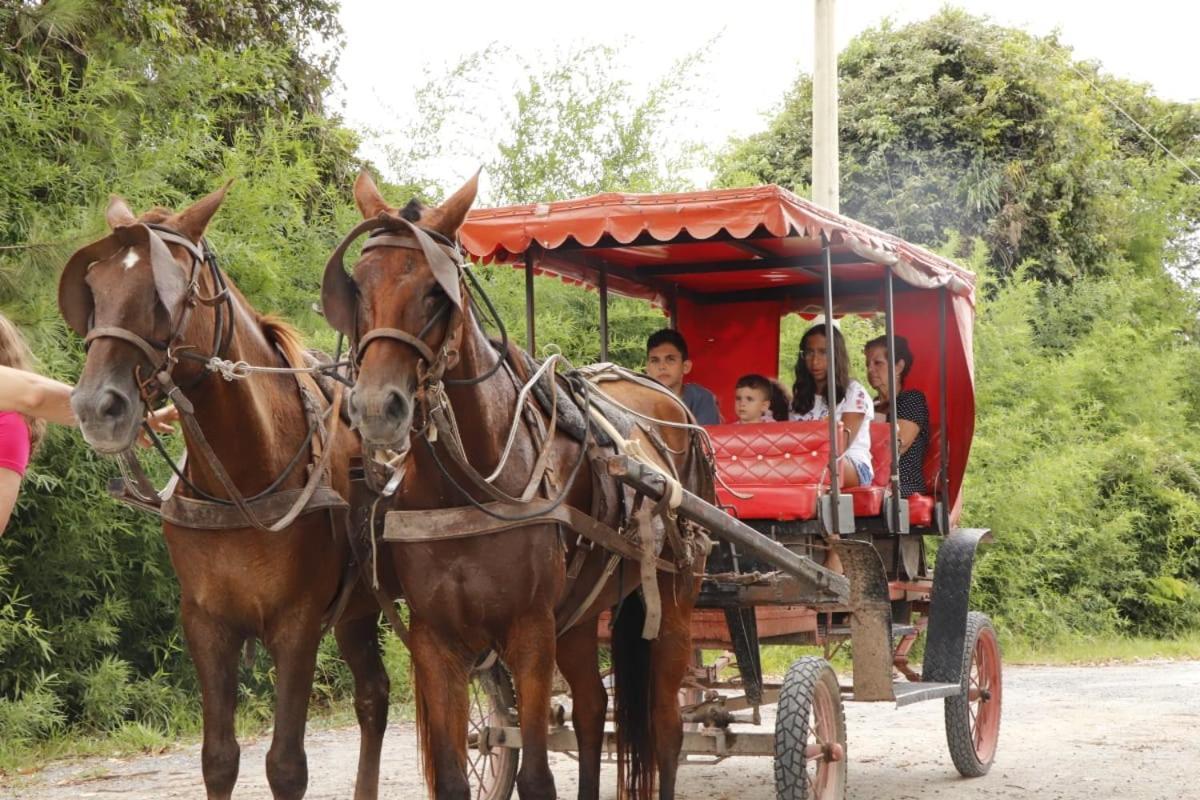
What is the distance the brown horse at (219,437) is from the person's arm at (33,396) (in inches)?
3.2

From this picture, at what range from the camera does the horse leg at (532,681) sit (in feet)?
13.9

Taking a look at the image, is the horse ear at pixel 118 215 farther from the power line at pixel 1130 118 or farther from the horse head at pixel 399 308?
the power line at pixel 1130 118

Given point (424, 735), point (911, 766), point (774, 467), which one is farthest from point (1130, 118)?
point (424, 735)

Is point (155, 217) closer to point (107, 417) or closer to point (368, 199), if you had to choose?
point (368, 199)

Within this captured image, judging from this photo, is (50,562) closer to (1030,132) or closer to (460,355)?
(460,355)

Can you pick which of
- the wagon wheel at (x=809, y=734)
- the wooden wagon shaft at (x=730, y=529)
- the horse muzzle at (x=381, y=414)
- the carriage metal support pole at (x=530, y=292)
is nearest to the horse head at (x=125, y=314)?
the horse muzzle at (x=381, y=414)

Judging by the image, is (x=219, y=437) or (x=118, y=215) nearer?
(x=118, y=215)

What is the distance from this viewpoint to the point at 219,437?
4.29 metres

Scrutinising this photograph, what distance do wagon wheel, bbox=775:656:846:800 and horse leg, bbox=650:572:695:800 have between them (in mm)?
423

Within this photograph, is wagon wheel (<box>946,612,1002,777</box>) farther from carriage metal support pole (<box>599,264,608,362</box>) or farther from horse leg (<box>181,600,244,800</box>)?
horse leg (<box>181,600,244,800</box>)

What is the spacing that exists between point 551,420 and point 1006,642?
10.6 m

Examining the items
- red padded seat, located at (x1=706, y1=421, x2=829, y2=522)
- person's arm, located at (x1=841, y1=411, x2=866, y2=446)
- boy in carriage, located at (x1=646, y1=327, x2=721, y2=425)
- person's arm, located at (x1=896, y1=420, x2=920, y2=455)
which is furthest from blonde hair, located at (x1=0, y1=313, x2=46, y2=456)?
person's arm, located at (x1=896, y1=420, x2=920, y2=455)

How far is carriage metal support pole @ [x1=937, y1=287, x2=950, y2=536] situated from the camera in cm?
722

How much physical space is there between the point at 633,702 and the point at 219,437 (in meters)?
2.20
